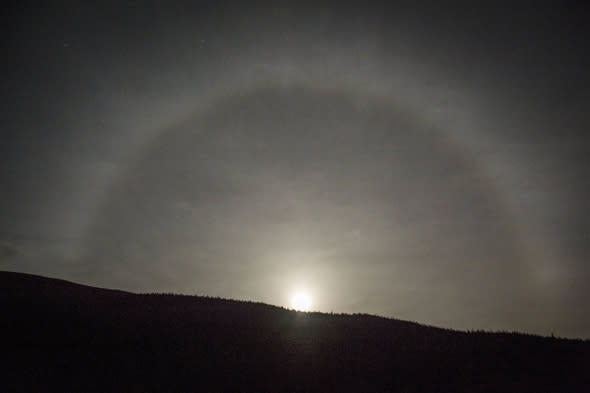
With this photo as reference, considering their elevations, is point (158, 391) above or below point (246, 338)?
below

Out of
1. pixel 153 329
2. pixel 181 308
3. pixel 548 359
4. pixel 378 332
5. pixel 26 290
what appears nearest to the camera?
pixel 548 359

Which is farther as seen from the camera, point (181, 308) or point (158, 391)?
point (181, 308)

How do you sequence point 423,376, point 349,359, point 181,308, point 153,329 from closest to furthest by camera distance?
1. point 423,376
2. point 349,359
3. point 153,329
4. point 181,308

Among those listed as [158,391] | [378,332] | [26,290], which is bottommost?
[158,391]

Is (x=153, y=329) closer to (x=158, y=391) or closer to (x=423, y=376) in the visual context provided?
(x=158, y=391)

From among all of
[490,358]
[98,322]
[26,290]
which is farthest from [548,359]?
[26,290]

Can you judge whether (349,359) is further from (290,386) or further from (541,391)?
(541,391)

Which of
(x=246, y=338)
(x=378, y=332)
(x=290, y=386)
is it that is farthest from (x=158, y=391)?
(x=378, y=332)
